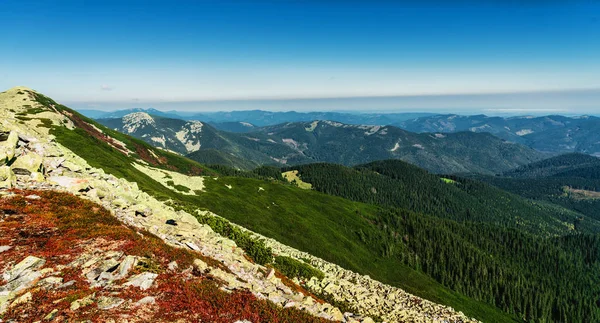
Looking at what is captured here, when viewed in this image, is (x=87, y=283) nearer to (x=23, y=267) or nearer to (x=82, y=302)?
(x=82, y=302)

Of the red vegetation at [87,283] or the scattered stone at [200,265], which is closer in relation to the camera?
the red vegetation at [87,283]

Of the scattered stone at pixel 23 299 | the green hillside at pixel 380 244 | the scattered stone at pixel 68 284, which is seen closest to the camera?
the scattered stone at pixel 23 299

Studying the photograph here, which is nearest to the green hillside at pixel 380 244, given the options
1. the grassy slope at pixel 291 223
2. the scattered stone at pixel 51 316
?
the grassy slope at pixel 291 223

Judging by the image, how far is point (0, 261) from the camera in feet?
60.4

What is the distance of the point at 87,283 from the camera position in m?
17.3

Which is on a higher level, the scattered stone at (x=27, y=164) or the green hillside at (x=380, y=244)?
the scattered stone at (x=27, y=164)

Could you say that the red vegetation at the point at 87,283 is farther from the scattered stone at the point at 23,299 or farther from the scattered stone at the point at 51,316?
the scattered stone at the point at 23,299

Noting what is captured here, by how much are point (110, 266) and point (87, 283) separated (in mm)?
1801

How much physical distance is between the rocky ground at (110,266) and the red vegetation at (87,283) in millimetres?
64

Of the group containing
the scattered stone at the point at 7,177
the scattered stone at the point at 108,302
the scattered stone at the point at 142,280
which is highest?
the scattered stone at the point at 7,177

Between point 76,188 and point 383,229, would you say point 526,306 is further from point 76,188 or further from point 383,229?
point 76,188

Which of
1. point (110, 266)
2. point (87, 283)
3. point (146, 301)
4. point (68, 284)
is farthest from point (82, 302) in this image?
point (110, 266)

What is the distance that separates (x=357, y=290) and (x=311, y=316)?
23113mm

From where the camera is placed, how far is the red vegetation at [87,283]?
15.2 metres
